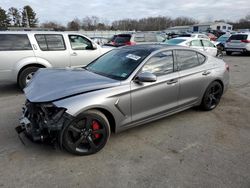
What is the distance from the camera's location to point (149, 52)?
3990 millimetres

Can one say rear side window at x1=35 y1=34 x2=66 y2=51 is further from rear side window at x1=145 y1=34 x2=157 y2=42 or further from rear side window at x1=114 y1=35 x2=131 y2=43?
rear side window at x1=145 y1=34 x2=157 y2=42

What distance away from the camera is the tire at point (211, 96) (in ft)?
15.9

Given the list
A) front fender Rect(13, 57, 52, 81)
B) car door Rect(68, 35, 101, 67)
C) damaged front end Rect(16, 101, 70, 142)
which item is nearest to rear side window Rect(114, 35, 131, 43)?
car door Rect(68, 35, 101, 67)

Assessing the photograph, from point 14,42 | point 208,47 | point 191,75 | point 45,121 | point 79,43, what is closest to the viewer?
point 45,121

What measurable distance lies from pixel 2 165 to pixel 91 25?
9020 cm

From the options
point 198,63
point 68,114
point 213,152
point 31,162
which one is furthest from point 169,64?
point 31,162

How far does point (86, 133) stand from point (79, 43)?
5020 millimetres

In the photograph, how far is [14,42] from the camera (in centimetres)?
626

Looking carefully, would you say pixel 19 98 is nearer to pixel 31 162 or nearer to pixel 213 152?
pixel 31 162

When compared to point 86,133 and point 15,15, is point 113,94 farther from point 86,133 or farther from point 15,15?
point 15,15

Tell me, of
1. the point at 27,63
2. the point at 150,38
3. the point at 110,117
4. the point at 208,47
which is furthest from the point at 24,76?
the point at 150,38

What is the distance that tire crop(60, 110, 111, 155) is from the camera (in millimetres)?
3039

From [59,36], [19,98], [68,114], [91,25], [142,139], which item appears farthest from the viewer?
[91,25]

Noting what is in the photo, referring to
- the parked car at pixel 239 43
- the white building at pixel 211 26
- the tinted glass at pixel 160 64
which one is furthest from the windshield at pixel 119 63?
the white building at pixel 211 26
